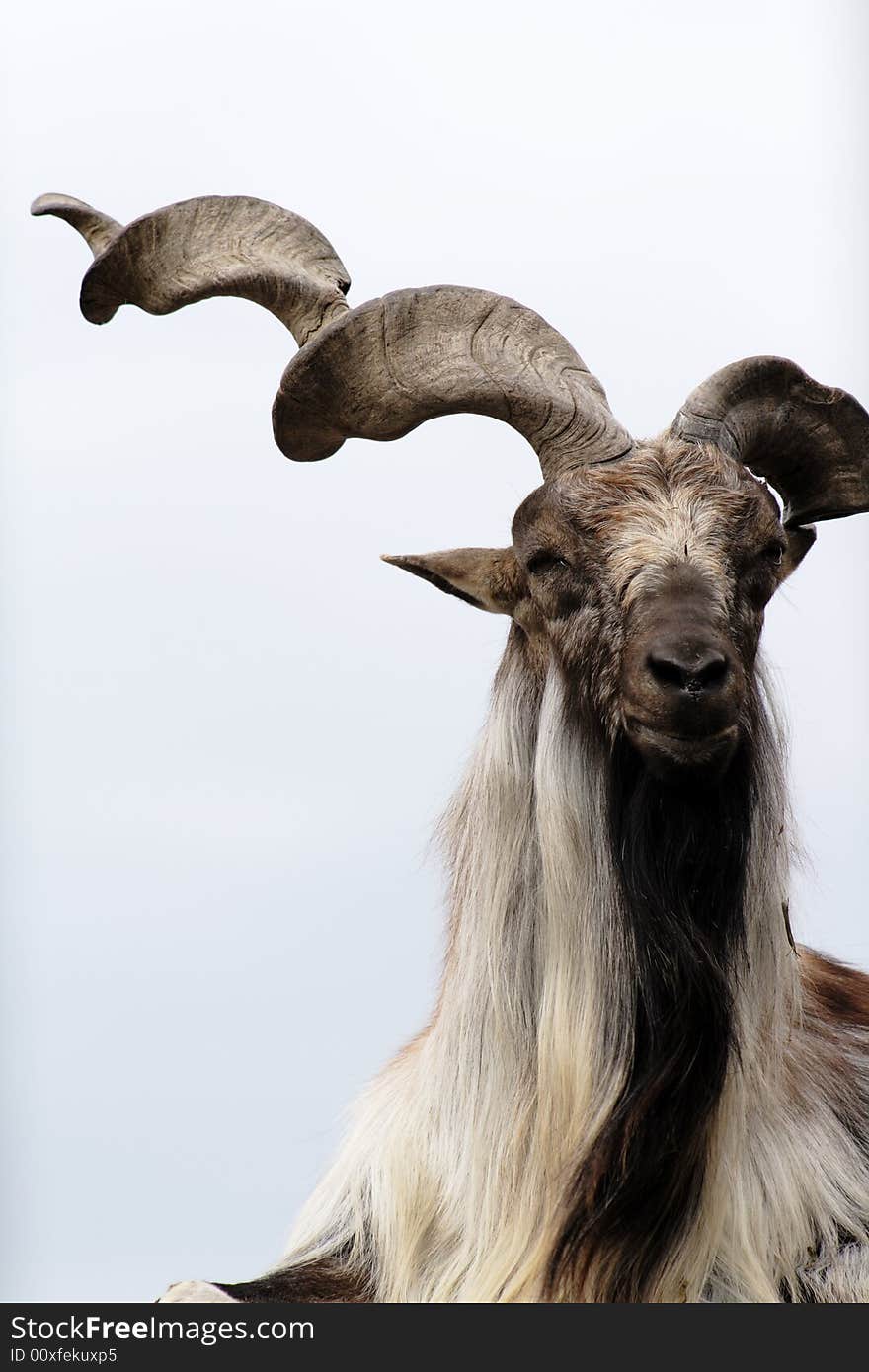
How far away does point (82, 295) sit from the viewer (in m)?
10.3

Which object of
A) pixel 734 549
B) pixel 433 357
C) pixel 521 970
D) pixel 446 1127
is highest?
pixel 433 357

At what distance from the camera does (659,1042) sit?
861cm

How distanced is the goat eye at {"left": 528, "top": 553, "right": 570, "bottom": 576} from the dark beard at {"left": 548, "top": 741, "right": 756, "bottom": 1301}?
2.65ft

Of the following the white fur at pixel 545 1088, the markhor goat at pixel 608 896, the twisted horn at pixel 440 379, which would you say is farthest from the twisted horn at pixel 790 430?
the white fur at pixel 545 1088

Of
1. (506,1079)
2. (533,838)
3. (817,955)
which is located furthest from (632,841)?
(817,955)

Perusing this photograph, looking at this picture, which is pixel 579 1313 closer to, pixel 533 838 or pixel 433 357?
pixel 533 838

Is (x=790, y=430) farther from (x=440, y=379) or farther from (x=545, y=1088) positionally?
(x=545, y=1088)

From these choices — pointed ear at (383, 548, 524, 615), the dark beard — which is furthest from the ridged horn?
the dark beard

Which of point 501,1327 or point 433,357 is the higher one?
point 433,357

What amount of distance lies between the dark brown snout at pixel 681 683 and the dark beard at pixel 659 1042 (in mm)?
320

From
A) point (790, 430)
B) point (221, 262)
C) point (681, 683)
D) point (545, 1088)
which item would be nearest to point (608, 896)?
point (545, 1088)

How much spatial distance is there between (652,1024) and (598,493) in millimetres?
2011

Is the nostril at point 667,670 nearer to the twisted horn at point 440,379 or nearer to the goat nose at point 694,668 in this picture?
the goat nose at point 694,668

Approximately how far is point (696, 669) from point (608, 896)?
3.66 ft
